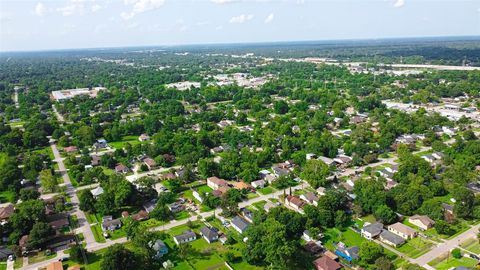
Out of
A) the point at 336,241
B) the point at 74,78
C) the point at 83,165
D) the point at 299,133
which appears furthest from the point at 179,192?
the point at 74,78

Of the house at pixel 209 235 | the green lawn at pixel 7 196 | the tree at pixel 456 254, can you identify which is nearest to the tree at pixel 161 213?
the house at pixel 209 235

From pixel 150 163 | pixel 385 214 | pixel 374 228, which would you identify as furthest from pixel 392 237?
pixel 150 163

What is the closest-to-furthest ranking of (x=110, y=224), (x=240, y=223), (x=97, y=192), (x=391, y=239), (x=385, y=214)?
(x=391, y=239)
(x=385, y=214)
(x=240, y=223)
(x=110, y=224)
(x=97, y=192)

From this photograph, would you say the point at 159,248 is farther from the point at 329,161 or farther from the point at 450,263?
the point at 329,161

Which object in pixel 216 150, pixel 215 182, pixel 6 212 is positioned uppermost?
pixel 6 212

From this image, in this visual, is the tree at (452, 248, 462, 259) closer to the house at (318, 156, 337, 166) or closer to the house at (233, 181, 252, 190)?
the house at (318, 156, 337, 166)

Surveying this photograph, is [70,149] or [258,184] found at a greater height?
[70,149]

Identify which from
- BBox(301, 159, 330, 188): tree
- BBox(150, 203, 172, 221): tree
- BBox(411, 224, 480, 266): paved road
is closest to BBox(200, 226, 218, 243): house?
BBox(150, 203, 172, 221): tree
